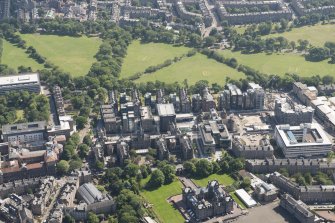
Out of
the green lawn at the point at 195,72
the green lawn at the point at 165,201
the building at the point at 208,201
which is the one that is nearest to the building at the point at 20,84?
the green lawn at the point at 195,72

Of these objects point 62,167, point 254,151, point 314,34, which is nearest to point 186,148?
point 254,151

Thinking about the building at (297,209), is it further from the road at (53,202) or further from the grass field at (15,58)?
the grass field at (15,58)

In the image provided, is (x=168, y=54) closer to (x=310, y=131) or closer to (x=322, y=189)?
(x=310, y=131)

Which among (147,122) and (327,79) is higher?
(327,79)

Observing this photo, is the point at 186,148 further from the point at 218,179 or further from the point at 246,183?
the point at 246,183

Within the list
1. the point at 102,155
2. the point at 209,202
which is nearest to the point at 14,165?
the point at 102,155
